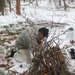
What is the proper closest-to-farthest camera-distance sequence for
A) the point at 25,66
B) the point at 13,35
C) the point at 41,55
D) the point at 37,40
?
the point at 41,55
the point at 37,40
the point at 25,66
the point at 13,35

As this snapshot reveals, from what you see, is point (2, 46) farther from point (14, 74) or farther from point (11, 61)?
point (14, 74)

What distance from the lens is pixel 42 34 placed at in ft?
21.5

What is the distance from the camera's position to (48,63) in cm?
516

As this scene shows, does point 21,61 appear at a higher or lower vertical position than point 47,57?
lower

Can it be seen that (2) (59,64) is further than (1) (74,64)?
No

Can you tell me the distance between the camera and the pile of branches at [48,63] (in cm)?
518

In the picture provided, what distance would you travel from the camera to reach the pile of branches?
5.18m

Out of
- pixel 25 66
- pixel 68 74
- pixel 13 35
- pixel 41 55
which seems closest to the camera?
pixel 41 55

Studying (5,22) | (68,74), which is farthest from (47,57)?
(5,22)

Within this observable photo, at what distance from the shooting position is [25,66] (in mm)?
7094

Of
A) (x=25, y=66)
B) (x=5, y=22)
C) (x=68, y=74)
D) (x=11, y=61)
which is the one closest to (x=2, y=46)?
(x=11, y=61)

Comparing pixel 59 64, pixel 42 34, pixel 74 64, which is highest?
pixel 42 34

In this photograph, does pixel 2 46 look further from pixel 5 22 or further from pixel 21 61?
pixel 5 22

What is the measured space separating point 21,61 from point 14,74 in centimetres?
110
